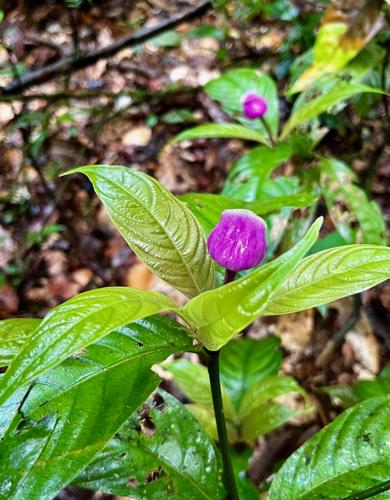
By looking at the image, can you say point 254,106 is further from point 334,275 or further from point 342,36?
point 334,275

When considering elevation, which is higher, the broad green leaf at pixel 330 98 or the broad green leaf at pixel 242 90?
the broad green leaf at pixel 242 90

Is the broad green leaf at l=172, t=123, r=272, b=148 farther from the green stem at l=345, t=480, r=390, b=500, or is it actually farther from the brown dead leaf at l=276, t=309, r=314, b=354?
the green stem at l=345, t=480, r=390, b=500

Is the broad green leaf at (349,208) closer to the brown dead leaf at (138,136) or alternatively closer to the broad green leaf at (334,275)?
the broad green leaf at (334,275)

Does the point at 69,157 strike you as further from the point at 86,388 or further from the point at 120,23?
the point at 86,388

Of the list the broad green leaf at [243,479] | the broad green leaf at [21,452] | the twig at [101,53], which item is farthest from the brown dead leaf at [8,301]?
the broad green leaf at [21,452]

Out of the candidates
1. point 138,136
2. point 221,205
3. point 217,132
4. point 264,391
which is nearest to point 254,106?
point 217,132

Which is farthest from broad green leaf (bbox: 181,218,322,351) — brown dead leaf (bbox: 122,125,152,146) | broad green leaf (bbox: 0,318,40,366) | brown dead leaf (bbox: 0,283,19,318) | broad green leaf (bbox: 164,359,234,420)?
brown dead leaf (bbox: 122,125,152,146)

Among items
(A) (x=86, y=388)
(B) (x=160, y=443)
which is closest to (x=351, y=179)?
(B) (x=160, y=443)
